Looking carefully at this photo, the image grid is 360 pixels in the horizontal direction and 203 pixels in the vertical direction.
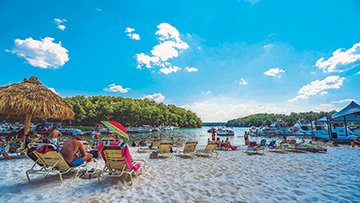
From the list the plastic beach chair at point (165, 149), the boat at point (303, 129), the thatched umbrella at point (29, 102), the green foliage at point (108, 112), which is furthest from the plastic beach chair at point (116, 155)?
the green foliage at point (108, 112)

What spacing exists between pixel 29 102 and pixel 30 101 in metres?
0.08

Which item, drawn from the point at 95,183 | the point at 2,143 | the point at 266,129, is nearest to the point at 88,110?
the point at 266,129

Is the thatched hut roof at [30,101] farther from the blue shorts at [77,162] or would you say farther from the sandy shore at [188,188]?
the blue shorts at [77,162]

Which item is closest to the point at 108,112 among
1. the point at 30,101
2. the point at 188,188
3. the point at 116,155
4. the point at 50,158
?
the point at 30,101

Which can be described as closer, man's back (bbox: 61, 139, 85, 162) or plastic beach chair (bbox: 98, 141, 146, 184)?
plastic beach chair (bbox: 98, 141, 146, 184)

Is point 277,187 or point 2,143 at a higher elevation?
point 2,143

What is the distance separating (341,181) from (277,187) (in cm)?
239

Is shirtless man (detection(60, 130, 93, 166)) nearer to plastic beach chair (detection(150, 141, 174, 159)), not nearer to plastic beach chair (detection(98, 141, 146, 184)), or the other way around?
plastic beach chair (detection(98, 141, 146, 184))

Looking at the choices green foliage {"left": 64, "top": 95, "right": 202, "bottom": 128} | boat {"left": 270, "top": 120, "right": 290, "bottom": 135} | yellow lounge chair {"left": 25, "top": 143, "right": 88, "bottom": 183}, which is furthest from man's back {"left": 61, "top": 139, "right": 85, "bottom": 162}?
green foliage {"left": 64, "top": 95, "right": 202, "bottom": 128}

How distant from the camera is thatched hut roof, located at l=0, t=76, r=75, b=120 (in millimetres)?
9141

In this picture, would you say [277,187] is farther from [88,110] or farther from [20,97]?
[88,110]

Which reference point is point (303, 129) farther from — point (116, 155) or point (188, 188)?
point (116, 155)

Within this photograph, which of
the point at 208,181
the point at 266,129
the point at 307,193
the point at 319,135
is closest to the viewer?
the point at 307,193

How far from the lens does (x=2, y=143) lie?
7.44 meters
